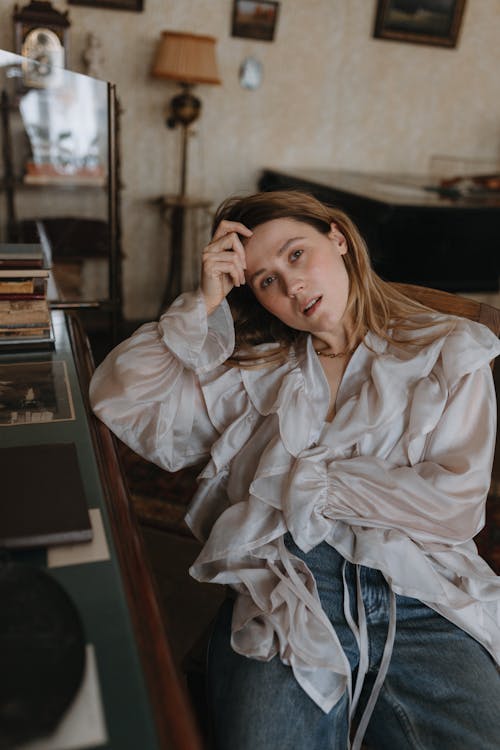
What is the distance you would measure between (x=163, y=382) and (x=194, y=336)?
11 centimetres

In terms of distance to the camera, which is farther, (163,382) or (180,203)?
(180,203)

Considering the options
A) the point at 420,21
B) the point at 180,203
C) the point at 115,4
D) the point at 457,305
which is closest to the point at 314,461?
the point at 457,305

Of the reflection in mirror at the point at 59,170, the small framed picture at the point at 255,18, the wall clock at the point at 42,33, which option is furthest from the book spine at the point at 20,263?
the small framed picture at the point at 255,18

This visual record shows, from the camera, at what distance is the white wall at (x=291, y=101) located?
3.75m

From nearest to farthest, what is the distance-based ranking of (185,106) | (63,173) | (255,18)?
(63,173)
(185,106)
(255,18)

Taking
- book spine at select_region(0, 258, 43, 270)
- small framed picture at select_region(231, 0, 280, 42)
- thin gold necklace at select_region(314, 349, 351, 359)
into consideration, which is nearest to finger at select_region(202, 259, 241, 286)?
thin gold necklace at select_region(314, 349, 351, 359)

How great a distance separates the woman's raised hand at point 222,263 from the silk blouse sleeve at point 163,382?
3cm

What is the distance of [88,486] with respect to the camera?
975mm

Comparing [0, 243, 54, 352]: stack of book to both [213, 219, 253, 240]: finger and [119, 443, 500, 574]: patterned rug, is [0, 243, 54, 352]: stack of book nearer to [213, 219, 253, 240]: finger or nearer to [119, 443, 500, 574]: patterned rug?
[213, 219, 253, 240]: finger

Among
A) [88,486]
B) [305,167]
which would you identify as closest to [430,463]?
[88,486]

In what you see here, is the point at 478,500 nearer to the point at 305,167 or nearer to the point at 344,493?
the point at 344,493

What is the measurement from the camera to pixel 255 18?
3834mm

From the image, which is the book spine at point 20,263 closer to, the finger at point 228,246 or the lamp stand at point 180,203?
the finger at point 228,246

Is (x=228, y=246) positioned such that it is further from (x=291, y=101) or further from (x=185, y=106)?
(x=291, y=101)
